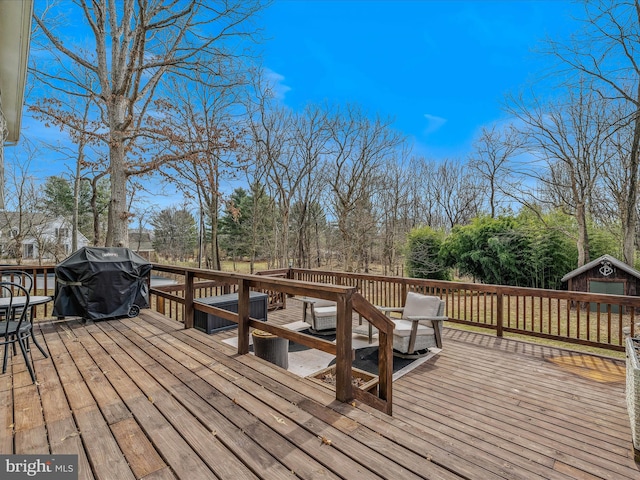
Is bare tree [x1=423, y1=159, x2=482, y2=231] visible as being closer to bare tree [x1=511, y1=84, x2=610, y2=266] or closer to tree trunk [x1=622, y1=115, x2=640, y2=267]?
bare tree [x1=511, y1=84, x2=610, y2=266]

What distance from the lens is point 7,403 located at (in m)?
2.23

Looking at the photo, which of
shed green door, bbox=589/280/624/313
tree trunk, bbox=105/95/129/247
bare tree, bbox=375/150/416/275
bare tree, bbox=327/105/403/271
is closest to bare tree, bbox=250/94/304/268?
bare tree, bbox=327/105/403/271

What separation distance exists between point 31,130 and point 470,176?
20760 mm

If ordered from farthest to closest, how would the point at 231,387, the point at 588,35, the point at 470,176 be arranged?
the point at 470,176 → the point at 588,35 → the point at 231,387

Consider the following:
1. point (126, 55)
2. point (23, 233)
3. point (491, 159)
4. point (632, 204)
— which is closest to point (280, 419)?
point (126, 55)

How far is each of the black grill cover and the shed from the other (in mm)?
10147

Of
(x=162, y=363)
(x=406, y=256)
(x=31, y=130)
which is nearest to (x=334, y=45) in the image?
(x=406, y=256)

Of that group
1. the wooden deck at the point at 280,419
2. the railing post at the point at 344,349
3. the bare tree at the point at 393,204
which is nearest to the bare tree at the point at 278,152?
the bare tree at the point at 393,204

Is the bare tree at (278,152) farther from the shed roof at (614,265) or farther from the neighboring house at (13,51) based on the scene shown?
the shed roof at (614,265)

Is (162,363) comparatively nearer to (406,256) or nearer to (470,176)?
(406,256)

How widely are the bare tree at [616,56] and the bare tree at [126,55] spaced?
28.7 ft

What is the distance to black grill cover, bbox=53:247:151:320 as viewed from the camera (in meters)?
4.26

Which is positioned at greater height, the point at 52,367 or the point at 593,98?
the point at 593,98

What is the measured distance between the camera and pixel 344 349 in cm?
235
